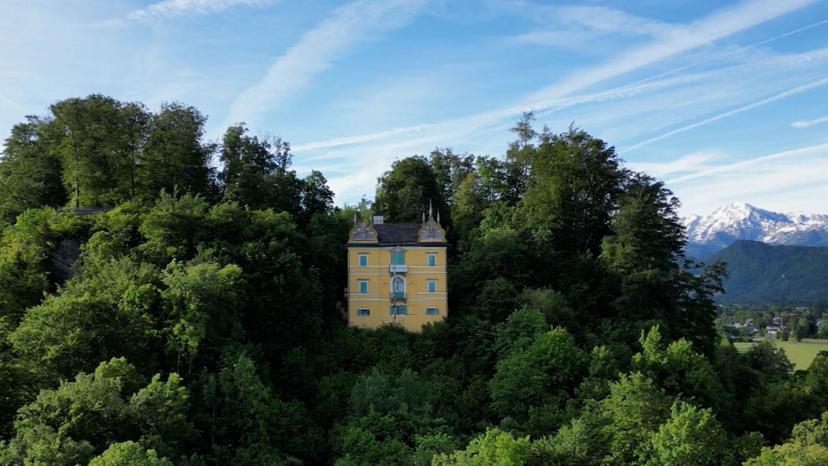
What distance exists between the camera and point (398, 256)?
1955 inches

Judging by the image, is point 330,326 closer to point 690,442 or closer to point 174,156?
point 174,156

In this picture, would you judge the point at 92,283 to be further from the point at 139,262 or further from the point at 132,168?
the point at 132,168

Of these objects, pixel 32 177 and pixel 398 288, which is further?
pixel 32 177

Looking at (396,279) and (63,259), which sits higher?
(63,259)

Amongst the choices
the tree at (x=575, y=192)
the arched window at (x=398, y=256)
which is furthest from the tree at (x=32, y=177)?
the tree at (x=575, y=192)

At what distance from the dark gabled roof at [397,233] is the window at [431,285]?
3.20 meters

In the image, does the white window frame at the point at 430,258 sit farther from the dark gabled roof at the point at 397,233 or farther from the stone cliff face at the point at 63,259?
the stone cliff face at the point at 63,259

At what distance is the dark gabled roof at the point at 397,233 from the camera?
49.8 meters

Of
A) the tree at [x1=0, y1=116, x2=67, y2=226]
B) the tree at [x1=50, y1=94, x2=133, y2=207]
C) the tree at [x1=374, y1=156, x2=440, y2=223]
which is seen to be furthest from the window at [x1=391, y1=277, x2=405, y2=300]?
the tree at [x1=0, y1=116, x2=67, y2=226]

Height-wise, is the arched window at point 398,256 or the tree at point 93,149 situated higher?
the tree at point 93,149

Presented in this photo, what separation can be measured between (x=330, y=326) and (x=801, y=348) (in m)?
116

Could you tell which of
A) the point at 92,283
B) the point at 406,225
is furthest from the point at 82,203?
the point at 406,225

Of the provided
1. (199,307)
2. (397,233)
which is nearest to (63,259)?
(199,307)

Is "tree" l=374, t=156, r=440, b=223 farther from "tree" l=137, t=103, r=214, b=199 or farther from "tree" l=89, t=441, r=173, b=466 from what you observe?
"tree" l=89, t=441, r=173, b=466
